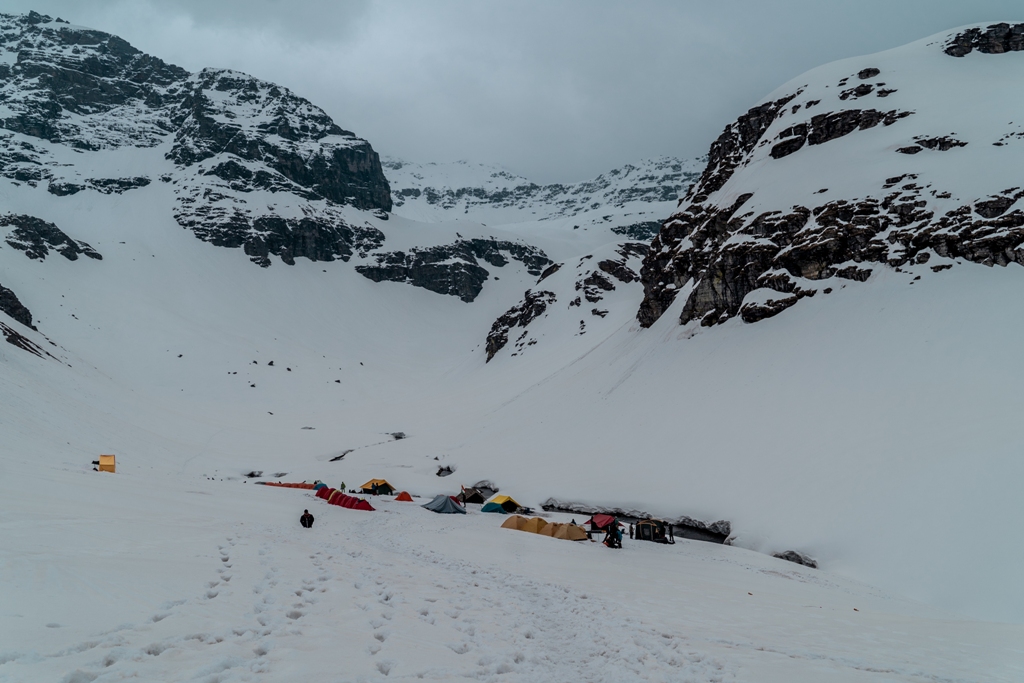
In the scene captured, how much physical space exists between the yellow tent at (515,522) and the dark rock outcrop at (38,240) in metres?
104

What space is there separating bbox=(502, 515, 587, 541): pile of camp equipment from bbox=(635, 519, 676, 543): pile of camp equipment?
9.04ft

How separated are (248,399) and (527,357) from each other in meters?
43.1

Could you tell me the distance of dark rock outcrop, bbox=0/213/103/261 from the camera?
86500mm

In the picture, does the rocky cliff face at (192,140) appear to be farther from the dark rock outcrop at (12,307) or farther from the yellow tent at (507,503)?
the yellow tent at (507,503)

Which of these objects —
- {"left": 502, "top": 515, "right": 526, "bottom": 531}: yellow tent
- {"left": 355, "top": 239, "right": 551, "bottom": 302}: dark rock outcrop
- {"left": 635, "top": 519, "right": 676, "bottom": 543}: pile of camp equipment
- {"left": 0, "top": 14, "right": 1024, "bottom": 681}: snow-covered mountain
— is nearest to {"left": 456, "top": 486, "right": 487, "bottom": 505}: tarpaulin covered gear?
{"left": 0, "top": 14, "right": 1024, "bottom": 681}: snow-covered mountain

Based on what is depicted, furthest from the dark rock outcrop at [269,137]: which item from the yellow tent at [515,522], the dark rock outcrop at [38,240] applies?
the yellow tent at [515,522]

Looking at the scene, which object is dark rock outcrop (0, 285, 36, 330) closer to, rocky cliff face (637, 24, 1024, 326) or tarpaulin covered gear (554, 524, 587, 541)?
tarpaulin covered gear (554, 524, 587, 541)

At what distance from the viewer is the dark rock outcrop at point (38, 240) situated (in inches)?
3406

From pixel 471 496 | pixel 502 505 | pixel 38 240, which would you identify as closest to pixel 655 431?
pixel 502 505

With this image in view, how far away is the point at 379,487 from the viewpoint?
122 ft

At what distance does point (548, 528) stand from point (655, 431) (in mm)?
12429

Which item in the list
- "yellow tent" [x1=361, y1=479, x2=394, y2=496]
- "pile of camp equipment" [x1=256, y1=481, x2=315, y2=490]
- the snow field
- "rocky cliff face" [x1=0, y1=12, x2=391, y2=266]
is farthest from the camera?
"rocky cliff face" [x1=0, y1=12, x2=391, y2=266]

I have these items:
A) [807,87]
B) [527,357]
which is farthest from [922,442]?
[527,357]

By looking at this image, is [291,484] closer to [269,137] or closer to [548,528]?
[548,528]
